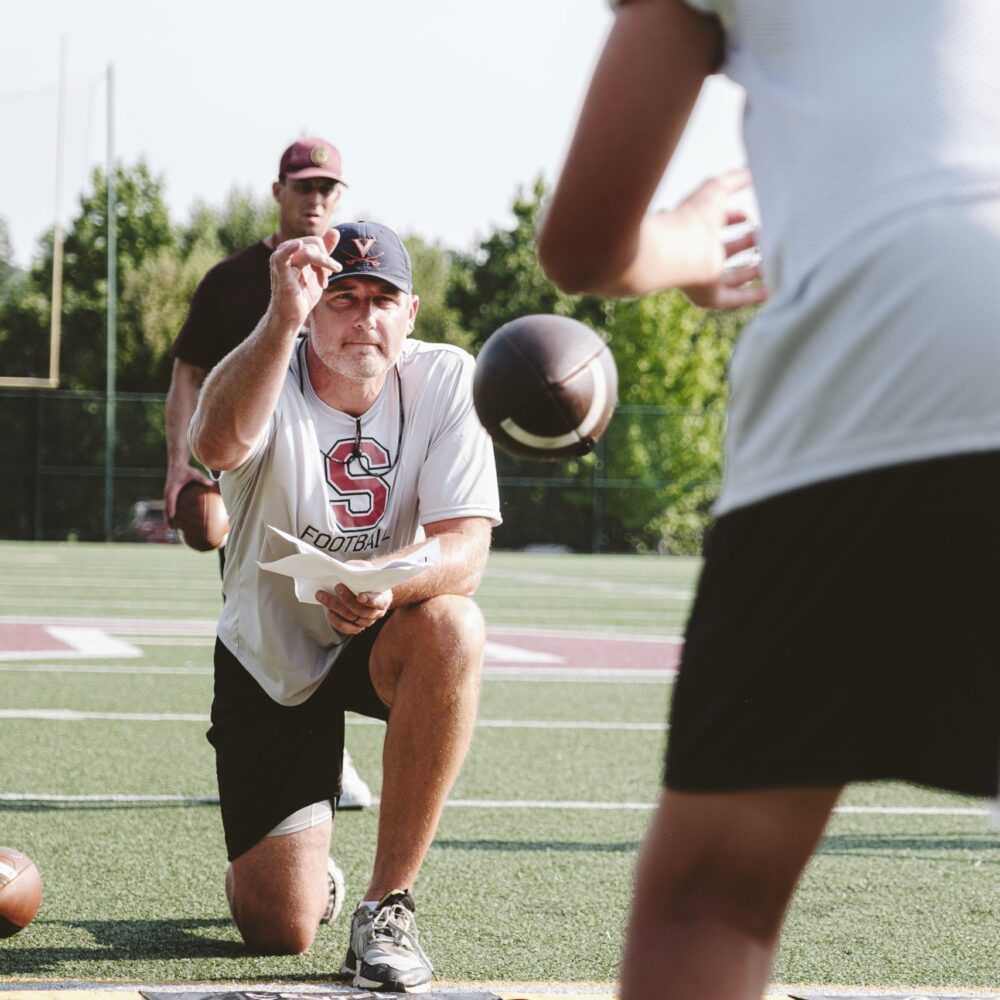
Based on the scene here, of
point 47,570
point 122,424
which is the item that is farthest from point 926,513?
point 122,424

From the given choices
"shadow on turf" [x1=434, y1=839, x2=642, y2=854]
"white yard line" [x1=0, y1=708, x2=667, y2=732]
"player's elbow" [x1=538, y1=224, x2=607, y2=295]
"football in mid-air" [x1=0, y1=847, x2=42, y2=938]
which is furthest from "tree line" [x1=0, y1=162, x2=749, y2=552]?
"player's elbow" [x1=538, y1=224, x2=607, y2=295]

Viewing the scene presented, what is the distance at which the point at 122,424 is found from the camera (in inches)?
1121

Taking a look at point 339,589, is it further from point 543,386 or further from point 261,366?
point 543,386

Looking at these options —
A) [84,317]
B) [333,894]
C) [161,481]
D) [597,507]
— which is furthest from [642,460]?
[333,894]

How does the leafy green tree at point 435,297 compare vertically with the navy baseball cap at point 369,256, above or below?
above

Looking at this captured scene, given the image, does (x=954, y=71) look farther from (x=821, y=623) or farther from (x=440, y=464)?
(x=440, y=464)

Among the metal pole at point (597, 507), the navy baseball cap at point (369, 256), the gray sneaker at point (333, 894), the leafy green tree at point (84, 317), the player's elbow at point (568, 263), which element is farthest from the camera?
the leafy green tree at point (84, 317)

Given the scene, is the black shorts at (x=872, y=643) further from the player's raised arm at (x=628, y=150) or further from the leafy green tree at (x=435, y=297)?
the leafy green tree at (x=435, y=297)

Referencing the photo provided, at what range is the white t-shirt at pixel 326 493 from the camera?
3.41 metres

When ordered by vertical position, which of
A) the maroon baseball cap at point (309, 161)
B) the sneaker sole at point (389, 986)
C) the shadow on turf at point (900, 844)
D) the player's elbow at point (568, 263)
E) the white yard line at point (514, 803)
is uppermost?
the maroon baseball cap at point (309, 161)

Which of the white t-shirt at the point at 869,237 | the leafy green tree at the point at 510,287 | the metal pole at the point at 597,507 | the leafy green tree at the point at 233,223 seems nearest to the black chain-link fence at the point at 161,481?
the metal pole at the point at 597,507

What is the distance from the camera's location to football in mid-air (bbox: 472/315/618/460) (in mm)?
2074

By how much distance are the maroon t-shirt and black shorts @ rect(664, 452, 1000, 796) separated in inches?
152

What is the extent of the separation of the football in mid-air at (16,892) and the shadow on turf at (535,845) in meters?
1.32
